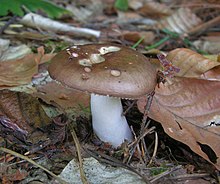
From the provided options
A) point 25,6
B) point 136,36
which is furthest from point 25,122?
point 136,36

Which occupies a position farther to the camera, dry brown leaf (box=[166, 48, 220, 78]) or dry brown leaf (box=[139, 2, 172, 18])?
dry brown leaf (box=[139, 2, 172, 18])

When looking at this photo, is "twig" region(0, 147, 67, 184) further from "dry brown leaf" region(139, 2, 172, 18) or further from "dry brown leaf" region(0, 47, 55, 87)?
"dry brown leaf" region(139, 2, 172, 18)

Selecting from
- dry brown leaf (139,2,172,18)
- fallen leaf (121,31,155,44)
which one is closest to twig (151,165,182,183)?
fallen leaf (121,31,155,44)

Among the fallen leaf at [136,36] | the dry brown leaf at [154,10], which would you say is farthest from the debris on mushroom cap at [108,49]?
the dry brown leaf at [154,10]

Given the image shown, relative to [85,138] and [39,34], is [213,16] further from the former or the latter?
[85,138]

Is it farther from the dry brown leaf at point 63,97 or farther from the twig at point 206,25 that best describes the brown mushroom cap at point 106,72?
the twig at point 206,25

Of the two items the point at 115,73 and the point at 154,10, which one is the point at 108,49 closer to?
the point at 115,73
